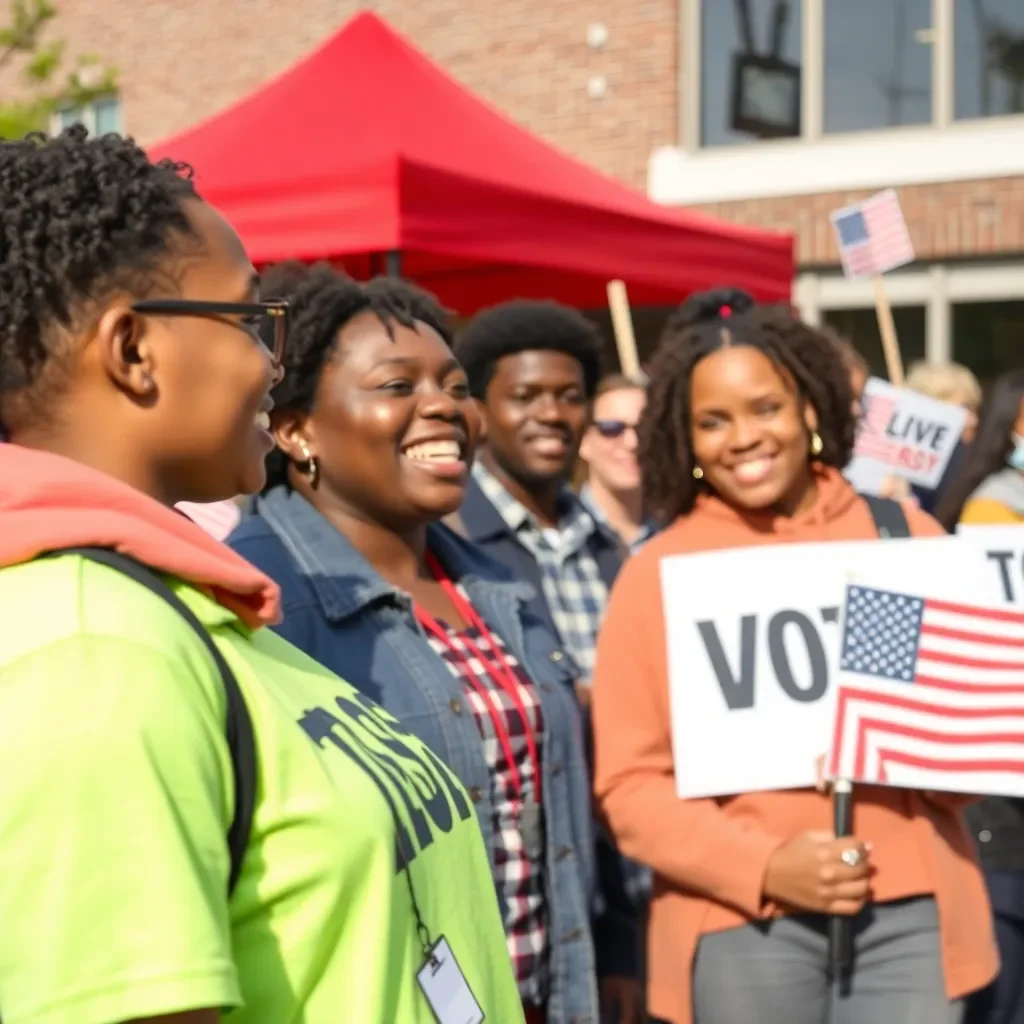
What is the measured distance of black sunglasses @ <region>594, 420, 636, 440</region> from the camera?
5.67m

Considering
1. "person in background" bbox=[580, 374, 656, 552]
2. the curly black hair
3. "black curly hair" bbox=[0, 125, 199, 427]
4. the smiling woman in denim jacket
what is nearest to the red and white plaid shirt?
the smiling woman in denim jacket

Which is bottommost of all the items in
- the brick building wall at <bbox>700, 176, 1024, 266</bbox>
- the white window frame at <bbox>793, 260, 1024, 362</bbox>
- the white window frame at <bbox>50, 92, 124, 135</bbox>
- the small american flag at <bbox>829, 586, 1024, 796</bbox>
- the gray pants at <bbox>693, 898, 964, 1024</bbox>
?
the gray pants at <bbox>693, 898, 964, 1024</bbox>

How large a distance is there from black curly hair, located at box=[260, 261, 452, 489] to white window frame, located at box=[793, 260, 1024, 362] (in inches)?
325

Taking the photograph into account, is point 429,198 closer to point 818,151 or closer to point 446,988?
point 446,988

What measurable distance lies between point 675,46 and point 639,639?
367 inches

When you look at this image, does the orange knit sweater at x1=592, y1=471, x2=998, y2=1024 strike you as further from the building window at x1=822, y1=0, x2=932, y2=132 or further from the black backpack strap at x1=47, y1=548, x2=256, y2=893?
the building window at x1=822, y1=0, x2=932, y2=132

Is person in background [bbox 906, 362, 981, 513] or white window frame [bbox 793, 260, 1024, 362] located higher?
white window frame [bbox 793, 260, 1024, 362]

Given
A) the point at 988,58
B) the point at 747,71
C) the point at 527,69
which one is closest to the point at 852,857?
the point at 988,58

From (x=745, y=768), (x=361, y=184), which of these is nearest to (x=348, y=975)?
(x=745, y=768)

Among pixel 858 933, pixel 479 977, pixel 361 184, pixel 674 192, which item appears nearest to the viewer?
pixel 479 977

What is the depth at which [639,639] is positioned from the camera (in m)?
3.31

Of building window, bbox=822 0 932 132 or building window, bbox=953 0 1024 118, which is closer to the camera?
building window, bbox=953 0 1024 118

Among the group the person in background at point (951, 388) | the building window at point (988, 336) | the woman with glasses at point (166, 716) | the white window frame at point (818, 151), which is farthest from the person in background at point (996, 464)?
the white window frame at point (818, 151)

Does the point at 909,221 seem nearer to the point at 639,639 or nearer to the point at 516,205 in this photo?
the point at 516,205
